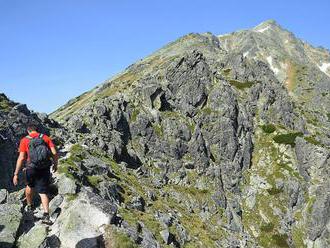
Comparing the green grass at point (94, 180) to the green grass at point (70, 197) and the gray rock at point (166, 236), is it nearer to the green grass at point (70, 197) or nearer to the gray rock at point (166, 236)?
the gray rock at point (166, 236)

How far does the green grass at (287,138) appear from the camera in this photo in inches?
3494

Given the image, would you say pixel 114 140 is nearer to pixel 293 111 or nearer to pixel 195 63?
pixel 195 63

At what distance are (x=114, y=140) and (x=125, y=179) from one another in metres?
16.5

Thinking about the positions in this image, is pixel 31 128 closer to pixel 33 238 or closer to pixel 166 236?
pixel 33 238

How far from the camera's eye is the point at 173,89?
308 ft

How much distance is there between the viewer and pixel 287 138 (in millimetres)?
89375

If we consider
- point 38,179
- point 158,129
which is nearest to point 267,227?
point 158,129

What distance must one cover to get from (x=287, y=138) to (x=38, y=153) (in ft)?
258

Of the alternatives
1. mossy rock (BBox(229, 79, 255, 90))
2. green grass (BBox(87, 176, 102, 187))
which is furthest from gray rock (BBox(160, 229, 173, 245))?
mossy rock (BBox(229, 79, 255, 90))

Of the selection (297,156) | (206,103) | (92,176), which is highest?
(92,176)

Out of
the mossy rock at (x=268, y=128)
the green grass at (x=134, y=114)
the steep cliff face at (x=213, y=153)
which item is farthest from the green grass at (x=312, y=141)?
the green grass at (x=134, y=114)

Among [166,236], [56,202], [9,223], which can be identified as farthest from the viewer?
[166,236]

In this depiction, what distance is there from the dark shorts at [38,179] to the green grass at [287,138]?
7696 centimetres

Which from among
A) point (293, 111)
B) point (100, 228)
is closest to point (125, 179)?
point (100, 228)
